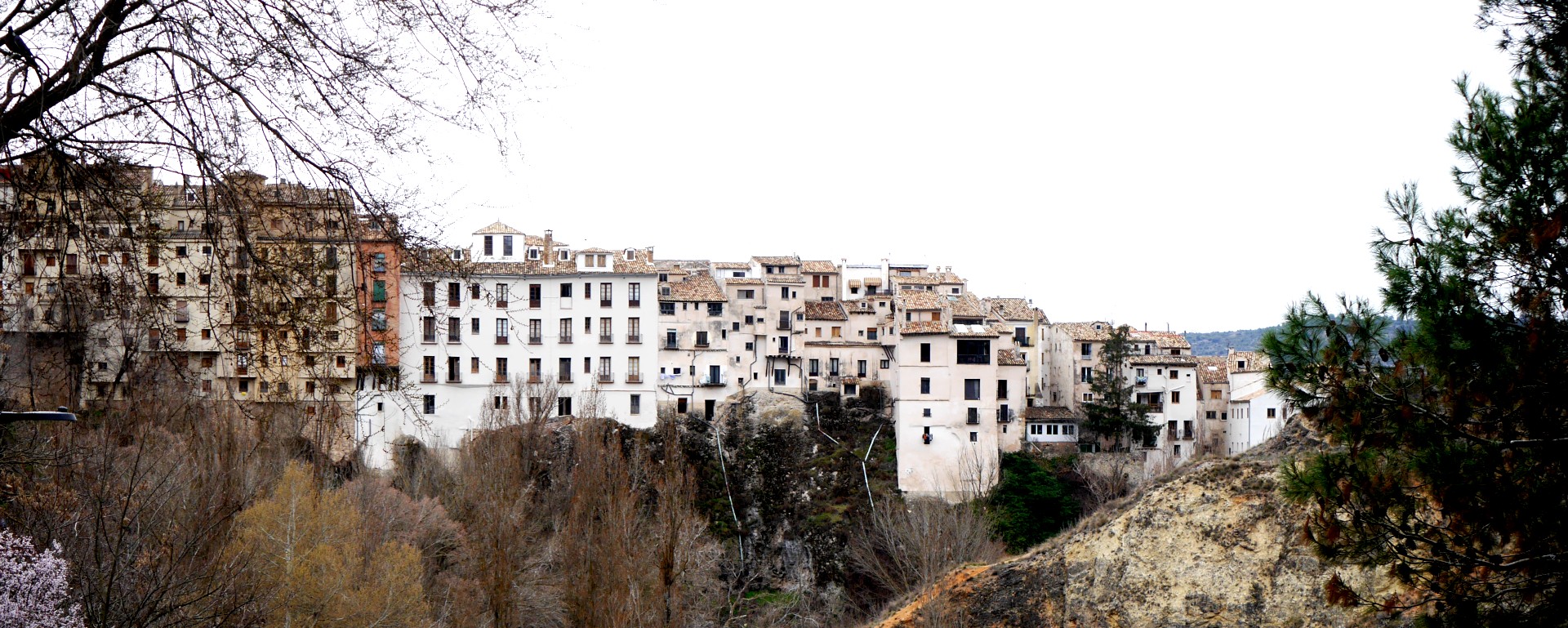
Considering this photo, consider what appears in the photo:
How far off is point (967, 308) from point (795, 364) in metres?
8.23

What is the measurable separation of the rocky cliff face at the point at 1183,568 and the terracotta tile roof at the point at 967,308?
105 feet

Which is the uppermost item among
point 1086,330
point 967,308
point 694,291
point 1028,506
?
point 694,291

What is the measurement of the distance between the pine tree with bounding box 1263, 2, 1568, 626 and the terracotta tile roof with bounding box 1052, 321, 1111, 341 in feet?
153

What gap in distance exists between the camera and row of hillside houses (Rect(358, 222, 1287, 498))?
44.2m

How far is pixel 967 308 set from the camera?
5178 centimetres

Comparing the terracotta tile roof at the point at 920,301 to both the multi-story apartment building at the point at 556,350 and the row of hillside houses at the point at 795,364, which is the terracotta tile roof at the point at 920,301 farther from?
the multi-story apartment building at the point at 556,350

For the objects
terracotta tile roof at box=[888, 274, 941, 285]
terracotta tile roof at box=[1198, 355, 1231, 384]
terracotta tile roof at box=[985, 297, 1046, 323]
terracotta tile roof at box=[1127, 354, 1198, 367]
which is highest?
terracotta tile roof at box=[888, 274, 941, 285]

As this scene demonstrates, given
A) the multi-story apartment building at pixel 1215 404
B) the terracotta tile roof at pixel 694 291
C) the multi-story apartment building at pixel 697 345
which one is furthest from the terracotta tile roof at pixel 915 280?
the multi-story apartment building at pixel 1215 404

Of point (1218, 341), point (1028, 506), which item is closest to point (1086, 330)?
point (1028, 506)

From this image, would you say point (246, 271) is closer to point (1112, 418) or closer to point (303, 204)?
point (303, 204)

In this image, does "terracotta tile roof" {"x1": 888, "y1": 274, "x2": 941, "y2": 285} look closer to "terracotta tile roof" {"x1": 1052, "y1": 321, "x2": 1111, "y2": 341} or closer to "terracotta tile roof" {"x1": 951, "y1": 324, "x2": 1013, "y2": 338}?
"terracotta tile roof" {"x1": 1052, "y1": 321, "x2": 1111, "y2": 341}

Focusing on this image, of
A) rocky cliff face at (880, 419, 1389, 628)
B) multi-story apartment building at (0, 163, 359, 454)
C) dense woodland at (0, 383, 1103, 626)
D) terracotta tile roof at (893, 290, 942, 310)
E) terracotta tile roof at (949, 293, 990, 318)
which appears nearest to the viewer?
multi-story apartment building at (0, 163, 359, 454)

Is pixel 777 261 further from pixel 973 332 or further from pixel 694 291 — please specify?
pixel 973 332

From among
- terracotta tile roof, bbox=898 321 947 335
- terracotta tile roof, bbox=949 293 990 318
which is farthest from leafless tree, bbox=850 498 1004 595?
terracotta tile roof, bbox=949 293 990 318
